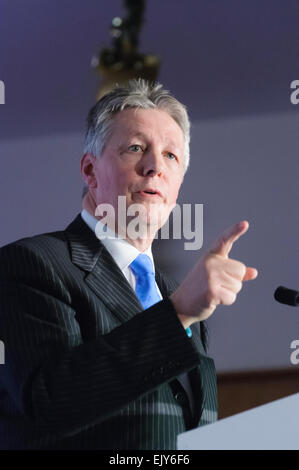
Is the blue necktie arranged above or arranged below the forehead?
below

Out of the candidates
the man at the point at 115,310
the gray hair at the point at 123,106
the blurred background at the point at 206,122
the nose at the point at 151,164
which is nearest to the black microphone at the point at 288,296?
the man at the point at 115,310

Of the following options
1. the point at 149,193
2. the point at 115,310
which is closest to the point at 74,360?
the point at 115,310

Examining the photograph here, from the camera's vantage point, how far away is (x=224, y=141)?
8.88ft

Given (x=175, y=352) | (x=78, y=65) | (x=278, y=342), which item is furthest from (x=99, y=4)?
(x=175, y=352)

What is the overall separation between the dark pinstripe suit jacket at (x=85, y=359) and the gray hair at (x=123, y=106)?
0.26 meters

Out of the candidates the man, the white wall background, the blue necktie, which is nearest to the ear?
the man

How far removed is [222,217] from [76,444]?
158 cm

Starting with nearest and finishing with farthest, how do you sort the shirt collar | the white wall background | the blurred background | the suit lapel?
the suit lapel < the shirt collar < the blurred background < the white wall background

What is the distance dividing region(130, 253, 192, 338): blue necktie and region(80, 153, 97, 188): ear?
211mm

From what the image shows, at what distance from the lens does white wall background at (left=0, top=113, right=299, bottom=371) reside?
2547 millimetres

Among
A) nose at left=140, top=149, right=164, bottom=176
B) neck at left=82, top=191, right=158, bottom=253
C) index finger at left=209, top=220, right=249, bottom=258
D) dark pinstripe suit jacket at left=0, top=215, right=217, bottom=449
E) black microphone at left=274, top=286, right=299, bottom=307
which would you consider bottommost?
dark pinstripe suit jacket at left=0, top=215, right=217, bottom=449

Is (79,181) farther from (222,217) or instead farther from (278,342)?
(278,342)

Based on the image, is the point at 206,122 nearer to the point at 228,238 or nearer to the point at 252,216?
the point at 252,216

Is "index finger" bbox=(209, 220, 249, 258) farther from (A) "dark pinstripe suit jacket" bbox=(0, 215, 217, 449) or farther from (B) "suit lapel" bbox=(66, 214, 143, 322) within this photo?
(B) "suit lapel" bbox=(66, 214, 143, 322)
